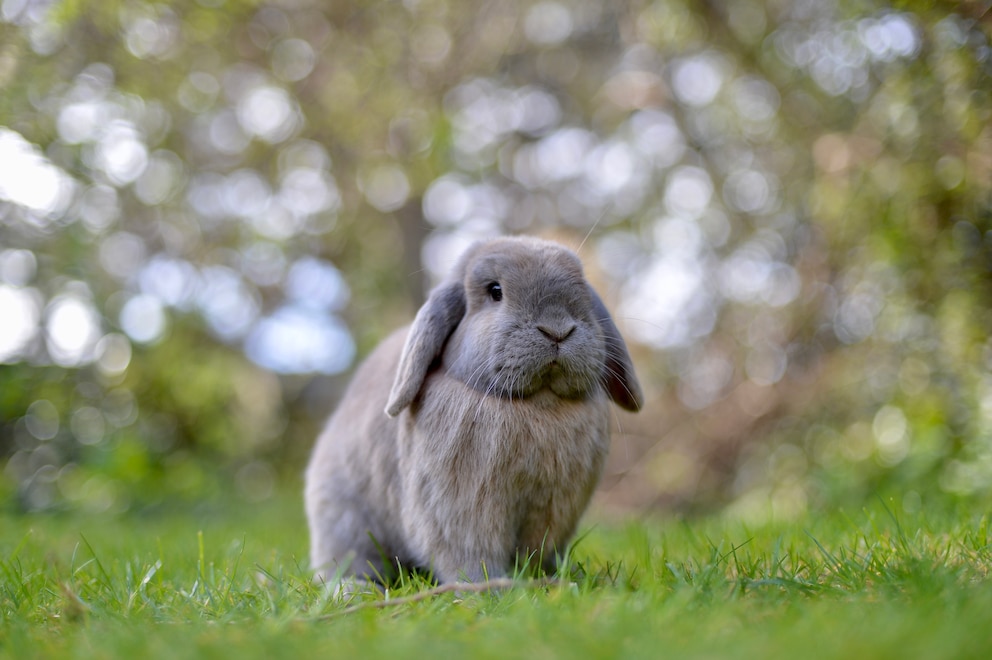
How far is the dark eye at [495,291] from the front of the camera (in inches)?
111

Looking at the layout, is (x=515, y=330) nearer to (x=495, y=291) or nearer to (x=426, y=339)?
(x=495, y=291)

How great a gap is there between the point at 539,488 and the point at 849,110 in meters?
4.48

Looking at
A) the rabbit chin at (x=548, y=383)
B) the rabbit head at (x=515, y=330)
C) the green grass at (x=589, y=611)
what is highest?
the rabbit head at (x=515, y=330)

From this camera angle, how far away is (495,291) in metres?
2.84

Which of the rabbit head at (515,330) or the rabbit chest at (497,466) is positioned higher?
the rabbit head at (515,330)

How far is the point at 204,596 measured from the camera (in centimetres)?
239

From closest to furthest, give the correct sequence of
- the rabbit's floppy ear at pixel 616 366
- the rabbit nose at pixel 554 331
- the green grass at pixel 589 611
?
the green grass at pixel 589 611
the rabbit nose at pixel 554 331
the rabbit's floppy ear at pixel 616 366

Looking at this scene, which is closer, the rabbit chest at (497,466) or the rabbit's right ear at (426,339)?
the rabbit chest at (497,466)

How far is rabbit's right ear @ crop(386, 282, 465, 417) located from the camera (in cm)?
279

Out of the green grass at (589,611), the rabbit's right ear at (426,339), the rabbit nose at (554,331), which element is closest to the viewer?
the green grass at (589,611)

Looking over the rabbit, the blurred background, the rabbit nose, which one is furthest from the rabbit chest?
the blurred background

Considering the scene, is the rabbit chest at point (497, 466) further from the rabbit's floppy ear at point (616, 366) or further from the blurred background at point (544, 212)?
the blurred background at point (544, 212)

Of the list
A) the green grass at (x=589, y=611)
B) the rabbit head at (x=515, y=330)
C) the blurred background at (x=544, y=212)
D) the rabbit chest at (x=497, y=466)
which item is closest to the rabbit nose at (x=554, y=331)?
the rabbit head at (x=515, y=330)

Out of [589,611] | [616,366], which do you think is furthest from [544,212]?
[589,611]
